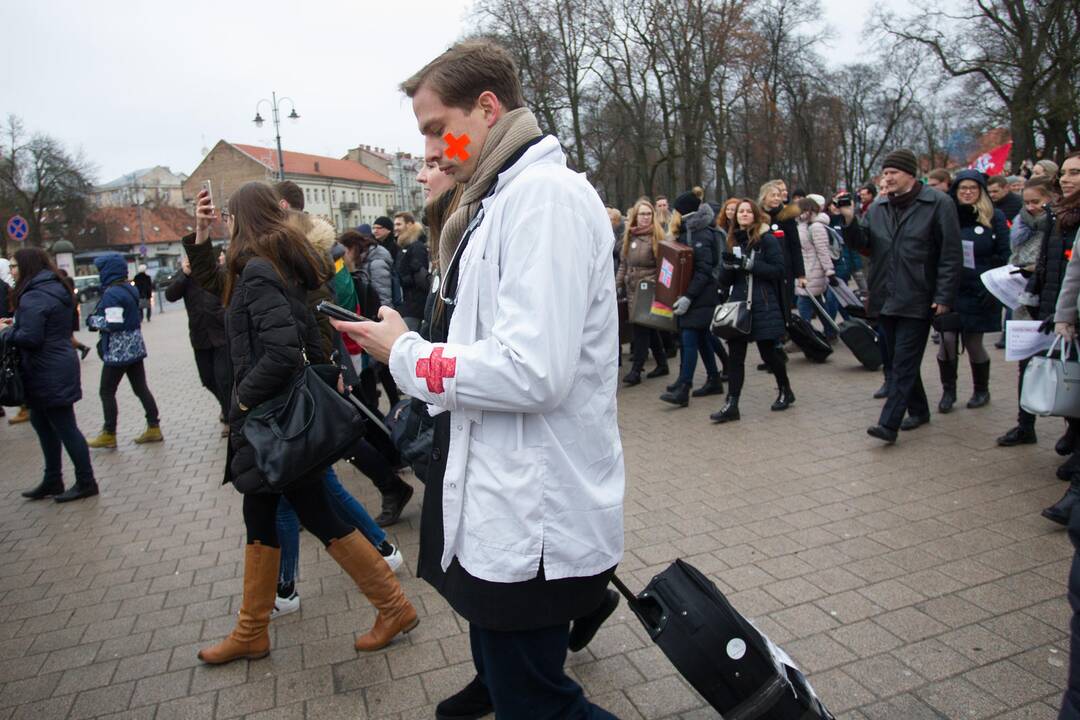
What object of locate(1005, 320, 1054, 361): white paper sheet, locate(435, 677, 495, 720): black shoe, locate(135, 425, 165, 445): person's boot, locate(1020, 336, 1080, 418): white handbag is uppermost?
locate(1005, 320, 1054, 361): white paper sheet

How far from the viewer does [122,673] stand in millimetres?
3314

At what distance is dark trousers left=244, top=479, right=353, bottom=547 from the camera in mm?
3230

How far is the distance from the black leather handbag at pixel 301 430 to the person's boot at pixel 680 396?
486 cm

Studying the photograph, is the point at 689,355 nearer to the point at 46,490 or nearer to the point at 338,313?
the point at 46,490

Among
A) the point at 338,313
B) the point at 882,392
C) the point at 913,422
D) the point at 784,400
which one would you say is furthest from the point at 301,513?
the point at 882,392

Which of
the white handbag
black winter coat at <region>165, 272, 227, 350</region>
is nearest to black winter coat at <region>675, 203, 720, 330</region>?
→ the white handbag

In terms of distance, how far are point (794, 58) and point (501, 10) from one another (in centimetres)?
1429

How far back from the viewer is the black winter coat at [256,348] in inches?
121

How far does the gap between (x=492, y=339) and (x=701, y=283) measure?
6.23 m

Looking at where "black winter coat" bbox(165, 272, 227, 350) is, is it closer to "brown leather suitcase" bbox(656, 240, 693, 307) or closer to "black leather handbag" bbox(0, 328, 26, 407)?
"black leather handbag" bbox(0, 328, 26, 407)

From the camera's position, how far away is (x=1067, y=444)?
5.10 meters

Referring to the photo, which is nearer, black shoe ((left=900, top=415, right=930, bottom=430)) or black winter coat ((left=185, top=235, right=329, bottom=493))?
black winter coat ((left=185, top=235, right=329, bottom=493))

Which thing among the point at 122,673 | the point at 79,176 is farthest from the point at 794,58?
the point at 79,176

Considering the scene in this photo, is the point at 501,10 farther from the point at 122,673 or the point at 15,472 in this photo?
the point at 122,673
